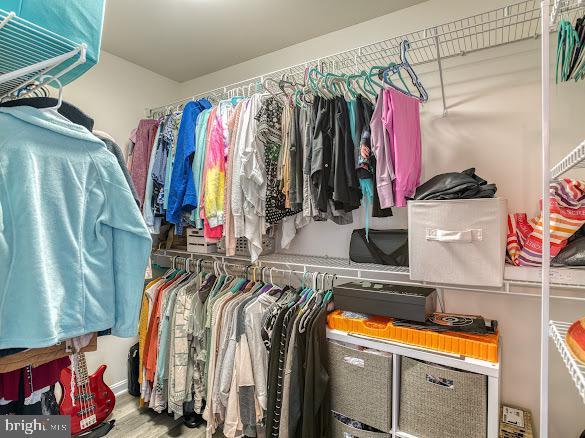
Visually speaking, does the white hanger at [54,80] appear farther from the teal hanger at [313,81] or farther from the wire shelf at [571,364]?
the wire shelf at [571,364]

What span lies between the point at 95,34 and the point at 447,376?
1.65 meters

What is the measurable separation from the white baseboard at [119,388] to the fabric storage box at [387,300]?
6.32ft

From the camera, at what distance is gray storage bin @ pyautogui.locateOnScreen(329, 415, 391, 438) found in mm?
1368

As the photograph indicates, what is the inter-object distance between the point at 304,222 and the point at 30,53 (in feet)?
4.37

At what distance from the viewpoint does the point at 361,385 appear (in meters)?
1.40

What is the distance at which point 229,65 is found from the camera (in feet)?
8.14

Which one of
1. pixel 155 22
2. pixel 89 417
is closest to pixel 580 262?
pixel 155 22

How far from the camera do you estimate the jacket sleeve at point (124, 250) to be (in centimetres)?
90

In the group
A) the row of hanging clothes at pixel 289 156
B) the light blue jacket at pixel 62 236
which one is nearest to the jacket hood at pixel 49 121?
the light blue jacket at pixel 62 236

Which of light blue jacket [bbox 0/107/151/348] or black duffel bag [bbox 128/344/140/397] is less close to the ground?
light blue jacket [bbox 0/107/151/348]

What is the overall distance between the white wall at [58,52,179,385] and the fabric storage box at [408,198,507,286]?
7.29ft

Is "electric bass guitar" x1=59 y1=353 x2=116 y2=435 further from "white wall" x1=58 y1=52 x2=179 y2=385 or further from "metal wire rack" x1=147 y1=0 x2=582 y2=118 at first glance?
"metal wire rack" x1=147 y1=0 x2=582 y2=118

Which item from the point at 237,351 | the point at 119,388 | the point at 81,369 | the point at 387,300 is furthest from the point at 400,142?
the point at 119,388

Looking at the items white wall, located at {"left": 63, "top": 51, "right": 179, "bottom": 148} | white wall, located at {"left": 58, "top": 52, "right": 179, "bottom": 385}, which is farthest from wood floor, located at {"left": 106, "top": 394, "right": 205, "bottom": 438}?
white wall, located at {"left": 63, "top": 51, "right": 179, "bottom": 148}
